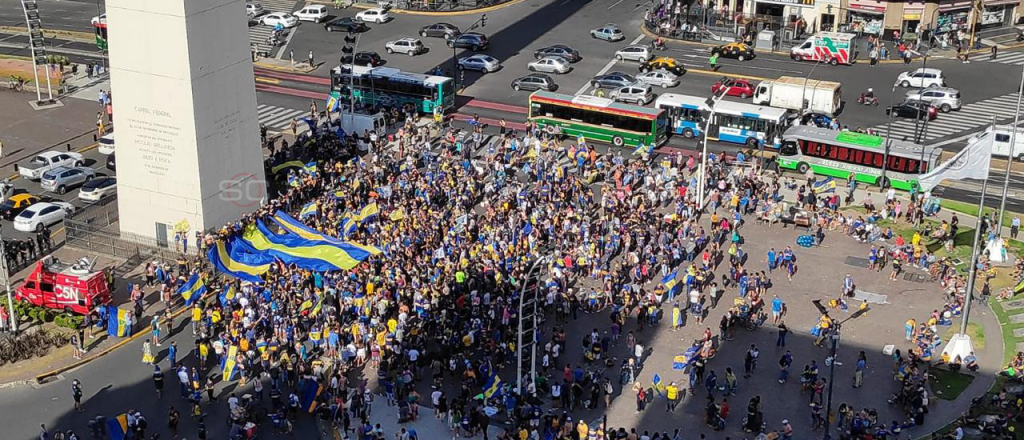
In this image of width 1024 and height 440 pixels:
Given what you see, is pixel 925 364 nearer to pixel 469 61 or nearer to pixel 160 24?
pixel 160 24

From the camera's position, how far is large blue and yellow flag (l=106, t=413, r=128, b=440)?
4900 centimetres

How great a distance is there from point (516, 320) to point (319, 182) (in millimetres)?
21540

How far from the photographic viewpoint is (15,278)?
213 feet

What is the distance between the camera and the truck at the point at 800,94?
8575 centimetres

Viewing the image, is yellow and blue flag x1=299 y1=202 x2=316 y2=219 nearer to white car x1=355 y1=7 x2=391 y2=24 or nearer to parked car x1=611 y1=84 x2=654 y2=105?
parked car x1=611 y1=84 x2=654 y2=105

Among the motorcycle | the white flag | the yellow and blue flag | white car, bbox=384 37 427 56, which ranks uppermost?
the white flag

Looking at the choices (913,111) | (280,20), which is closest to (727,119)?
(913,111)

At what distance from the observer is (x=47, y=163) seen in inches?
3088

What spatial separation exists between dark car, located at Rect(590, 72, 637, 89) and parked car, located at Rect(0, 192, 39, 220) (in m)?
41.0

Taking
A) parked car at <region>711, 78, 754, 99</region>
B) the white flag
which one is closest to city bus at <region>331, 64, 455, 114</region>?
parked car at <region>711, 78, 754, 99</region>

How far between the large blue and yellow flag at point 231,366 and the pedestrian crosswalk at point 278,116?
3516cm

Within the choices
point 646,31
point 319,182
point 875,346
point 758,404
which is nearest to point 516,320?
point 758,404

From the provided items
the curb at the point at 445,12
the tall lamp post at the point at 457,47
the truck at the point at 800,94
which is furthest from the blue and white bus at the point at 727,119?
the curb at the point at 445,12

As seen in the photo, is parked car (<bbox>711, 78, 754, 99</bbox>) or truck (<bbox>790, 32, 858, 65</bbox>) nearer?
parked car (<bbox>711, 78, 754, 99</bbox>)
